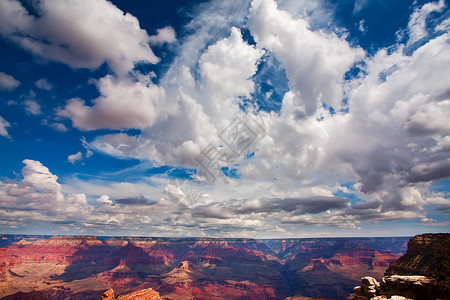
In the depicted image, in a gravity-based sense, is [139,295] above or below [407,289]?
below

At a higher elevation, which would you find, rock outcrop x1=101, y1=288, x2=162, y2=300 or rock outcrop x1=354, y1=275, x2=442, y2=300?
rock outcrop x1=354, y1=275, x2=442, y2=300

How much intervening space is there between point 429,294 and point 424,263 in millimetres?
90932

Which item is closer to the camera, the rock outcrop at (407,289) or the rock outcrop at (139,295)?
the rock outcrop at (407,289)

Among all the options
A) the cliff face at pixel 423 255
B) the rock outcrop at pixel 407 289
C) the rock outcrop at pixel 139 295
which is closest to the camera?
the rock outcrop at pixel 407 289

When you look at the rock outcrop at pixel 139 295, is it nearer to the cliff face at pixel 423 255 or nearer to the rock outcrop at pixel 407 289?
the rock outcrop at pixel 407 289

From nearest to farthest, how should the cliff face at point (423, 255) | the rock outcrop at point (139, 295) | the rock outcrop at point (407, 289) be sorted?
the rock outcrop at point (407, 289)
the rock outcrop at point (139, 295)
the cliff face at point (423, 255)

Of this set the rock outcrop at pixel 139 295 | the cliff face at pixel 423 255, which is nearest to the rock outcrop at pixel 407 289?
the cliff face at pixel 423 255

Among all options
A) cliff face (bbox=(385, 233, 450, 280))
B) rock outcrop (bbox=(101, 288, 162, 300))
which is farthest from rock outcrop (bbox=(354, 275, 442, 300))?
rock outcrop (bbox=(101, 288, 162, 300))

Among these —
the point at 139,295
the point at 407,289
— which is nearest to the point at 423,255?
the point at 407,289

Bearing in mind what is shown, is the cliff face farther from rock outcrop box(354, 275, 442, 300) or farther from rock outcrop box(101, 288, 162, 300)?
rock outcrop box(101, 288, 162, 300)

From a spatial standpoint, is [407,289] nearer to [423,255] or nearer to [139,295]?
[423,255]

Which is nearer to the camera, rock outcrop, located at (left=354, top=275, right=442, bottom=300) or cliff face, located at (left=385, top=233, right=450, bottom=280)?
rock outcrop, located at (left=354, top=275, right=442, bottom=300)

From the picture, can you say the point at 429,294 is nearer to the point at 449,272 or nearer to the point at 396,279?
the point at 396,279

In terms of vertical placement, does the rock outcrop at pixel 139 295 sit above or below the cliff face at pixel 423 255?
below
